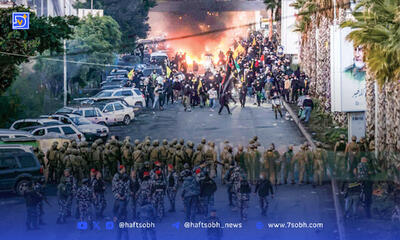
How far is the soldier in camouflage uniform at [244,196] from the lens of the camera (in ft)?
67.0

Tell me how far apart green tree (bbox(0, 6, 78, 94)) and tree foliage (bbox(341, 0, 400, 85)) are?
13.2 metres

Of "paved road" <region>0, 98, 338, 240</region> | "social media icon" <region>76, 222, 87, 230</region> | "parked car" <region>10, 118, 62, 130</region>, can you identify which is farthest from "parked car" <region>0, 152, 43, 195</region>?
"parked car" <region>10, 118, 62, 130</region>

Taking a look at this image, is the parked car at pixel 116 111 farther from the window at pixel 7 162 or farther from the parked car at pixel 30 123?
the window at pixel 7 162

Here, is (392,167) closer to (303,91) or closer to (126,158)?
(126,158)

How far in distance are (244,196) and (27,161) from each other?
7560 millimetres

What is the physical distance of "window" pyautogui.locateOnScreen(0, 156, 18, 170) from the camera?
2369cm

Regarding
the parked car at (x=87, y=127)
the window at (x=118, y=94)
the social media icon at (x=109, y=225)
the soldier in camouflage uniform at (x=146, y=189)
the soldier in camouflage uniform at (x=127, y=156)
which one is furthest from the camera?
the window at (x=118, y=94)

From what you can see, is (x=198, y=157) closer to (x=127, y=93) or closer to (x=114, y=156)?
(x=114, y=156)

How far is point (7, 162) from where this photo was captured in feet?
78.0

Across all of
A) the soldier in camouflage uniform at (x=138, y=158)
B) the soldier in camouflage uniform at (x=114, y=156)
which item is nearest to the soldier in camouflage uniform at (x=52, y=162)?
the soldier in camouflage uniform at (x=114, y=156)

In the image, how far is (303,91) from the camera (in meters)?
37.8

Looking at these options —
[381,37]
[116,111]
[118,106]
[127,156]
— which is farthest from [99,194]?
[118,106]

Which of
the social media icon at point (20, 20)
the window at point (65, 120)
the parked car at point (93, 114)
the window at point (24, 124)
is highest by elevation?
the social media icon at point (20, 20)

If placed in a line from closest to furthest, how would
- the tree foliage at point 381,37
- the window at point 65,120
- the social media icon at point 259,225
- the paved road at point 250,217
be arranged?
the paved road at point 250,217
the social media icon at point 259,225
the tree foliage at point 381,37
the window at point 65,120
